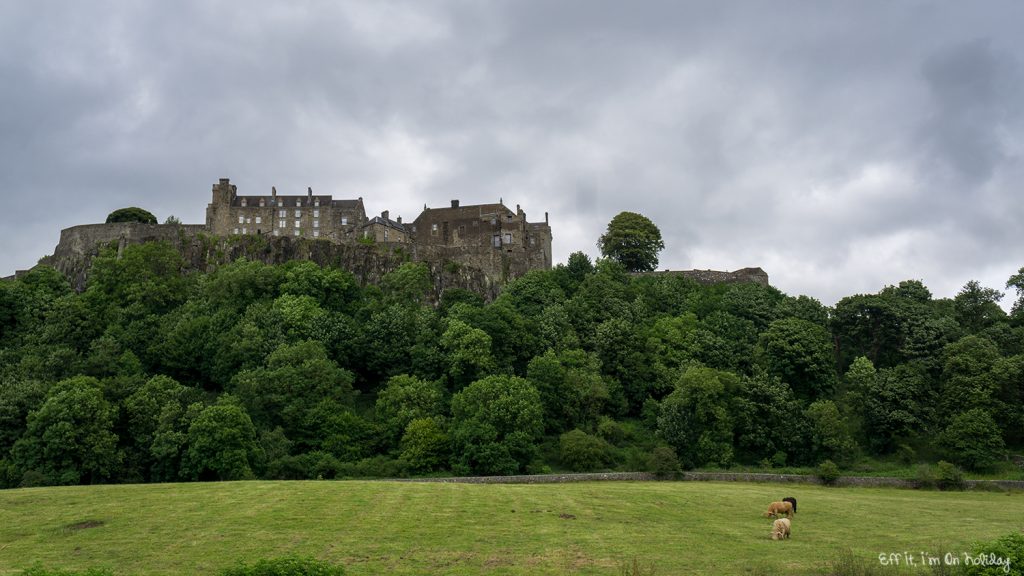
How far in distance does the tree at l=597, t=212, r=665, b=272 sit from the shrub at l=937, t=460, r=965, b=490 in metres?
46.7

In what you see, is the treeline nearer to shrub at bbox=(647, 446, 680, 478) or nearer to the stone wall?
shrub at bbox=(647, 446, 680, 478)

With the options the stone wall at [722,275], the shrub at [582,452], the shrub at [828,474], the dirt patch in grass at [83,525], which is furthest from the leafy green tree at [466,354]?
the dirt patch in grass at [83,525]

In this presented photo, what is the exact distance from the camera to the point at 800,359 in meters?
57.8

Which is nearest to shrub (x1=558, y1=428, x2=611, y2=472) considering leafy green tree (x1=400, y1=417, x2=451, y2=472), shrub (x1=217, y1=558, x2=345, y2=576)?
leafy green tree (x1=400, y1=417, x2=451, y2=472)

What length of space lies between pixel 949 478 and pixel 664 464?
16726mm

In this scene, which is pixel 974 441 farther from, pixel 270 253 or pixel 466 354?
pixel 270 253

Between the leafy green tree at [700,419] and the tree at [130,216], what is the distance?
72.2 metres

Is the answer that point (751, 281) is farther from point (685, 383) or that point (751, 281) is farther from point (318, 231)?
point (318, 231)

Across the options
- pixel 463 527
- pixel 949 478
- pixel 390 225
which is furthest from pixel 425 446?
pixel 390 225

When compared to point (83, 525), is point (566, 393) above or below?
above

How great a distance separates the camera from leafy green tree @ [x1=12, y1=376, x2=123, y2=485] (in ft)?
151

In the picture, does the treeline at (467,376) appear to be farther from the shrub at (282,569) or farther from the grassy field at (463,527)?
the shrub at (282,569)

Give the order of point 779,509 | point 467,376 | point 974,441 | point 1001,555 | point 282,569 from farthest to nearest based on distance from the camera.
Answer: point 467,376
point 974,441
point 779,509
point 1001,555
point 282,569

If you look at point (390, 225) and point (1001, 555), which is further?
point (390, 225)
